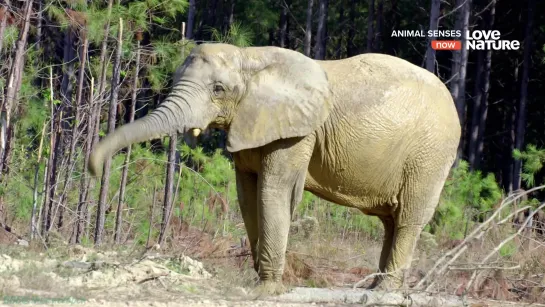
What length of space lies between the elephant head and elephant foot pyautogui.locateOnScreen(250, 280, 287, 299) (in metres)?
1.25

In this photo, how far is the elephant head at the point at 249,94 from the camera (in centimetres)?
902

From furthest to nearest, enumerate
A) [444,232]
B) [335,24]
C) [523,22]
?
[335,24] < [523,22] < [444,232]

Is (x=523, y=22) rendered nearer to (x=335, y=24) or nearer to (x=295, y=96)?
(x=335, y=24)

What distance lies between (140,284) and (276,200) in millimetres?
1437

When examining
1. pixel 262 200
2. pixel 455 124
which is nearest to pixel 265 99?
pixel 262 200

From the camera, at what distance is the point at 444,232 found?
16391mm

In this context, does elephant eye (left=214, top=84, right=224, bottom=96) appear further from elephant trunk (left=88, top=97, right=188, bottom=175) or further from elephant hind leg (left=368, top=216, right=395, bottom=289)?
elephant hind leg (left=368, top=216, right=395, bottom=289)

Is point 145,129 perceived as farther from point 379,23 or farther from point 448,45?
point 379,23

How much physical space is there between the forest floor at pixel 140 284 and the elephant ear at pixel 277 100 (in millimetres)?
1327

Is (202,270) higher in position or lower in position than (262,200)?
lower

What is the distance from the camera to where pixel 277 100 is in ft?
30.9

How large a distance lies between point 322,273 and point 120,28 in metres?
3.66

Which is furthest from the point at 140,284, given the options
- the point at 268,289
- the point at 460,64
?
the point at 460,64

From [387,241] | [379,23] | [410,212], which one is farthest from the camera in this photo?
[379,23]
